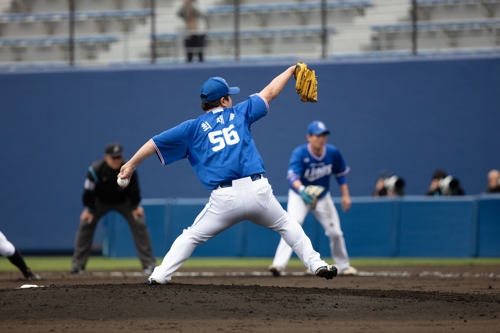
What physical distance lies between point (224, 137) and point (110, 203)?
5.37 m

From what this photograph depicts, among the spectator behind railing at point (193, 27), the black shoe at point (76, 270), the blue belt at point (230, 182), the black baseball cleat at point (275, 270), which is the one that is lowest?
the black shoe at point (76, 270)

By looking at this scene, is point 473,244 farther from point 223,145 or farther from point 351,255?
point 223,145

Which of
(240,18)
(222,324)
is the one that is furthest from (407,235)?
(222,324)

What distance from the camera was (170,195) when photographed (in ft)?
54.7

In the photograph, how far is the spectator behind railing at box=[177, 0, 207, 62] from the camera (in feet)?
55.2

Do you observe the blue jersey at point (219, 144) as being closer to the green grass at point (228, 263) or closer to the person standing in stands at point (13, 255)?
the person standing in stands at point (13, 255)

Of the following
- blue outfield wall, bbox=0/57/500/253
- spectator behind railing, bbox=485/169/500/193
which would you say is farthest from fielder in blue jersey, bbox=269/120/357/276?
blue outfield wall, bbox=0/57/500/253

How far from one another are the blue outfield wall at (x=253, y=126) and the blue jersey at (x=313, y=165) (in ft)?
17.0

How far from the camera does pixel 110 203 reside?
1170 cm

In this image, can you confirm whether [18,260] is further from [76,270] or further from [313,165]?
[313,165]

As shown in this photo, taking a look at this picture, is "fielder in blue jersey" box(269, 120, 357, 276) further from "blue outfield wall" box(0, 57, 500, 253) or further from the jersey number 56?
"blue outfield wall" box(0, 57, 500, 253)

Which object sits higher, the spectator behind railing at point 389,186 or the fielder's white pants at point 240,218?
the fielder's white pants at point 240,218

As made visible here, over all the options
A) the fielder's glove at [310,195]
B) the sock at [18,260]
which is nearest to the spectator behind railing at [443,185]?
the fielder's glove at [310,195]

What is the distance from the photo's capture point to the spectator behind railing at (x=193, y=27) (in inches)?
663
